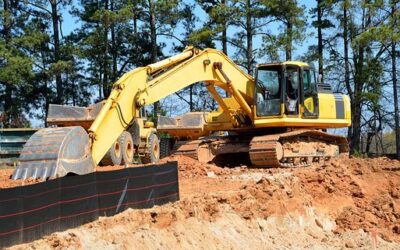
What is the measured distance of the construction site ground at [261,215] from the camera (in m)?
8.28

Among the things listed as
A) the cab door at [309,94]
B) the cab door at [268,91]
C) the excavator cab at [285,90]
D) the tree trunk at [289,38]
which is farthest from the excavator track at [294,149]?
the tree trunk at [289,38]

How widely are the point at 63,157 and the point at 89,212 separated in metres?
1.48

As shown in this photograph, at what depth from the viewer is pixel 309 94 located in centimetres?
1727

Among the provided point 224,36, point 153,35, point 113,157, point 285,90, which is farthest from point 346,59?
point 113,157

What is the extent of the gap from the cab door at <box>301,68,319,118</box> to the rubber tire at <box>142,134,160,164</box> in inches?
193

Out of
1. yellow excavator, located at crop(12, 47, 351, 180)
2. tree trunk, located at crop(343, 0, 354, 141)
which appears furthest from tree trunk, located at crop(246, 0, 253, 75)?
yellow excavator, located at crop(12, 47, 351, 180)

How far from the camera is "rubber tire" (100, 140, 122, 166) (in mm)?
15094

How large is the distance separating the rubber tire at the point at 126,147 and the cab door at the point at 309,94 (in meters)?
5.04

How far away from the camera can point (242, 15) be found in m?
32.7

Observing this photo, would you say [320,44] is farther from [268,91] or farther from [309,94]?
[268,91]

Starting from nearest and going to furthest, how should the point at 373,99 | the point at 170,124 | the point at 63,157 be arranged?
the point at 63,157, the point at 170,124, the point at 373,99

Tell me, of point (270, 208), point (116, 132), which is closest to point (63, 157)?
point (116, 132)

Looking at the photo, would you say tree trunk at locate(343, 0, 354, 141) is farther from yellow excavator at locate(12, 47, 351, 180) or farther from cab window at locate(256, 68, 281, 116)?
cab window at locate(256, 68, 281, 116)

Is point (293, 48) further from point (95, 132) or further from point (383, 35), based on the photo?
point (95, 132)
